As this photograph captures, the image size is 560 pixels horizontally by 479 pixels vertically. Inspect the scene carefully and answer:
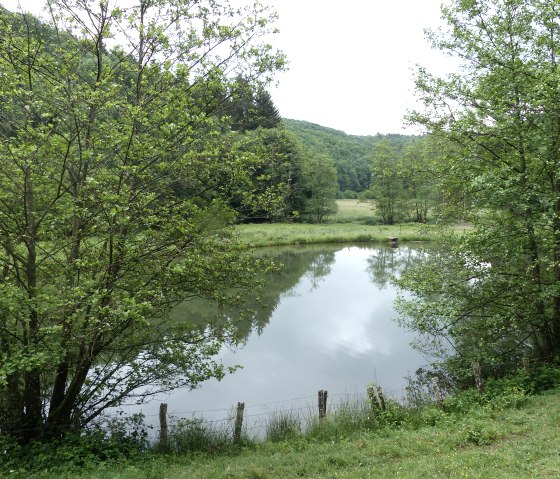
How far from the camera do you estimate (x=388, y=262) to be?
3700 cm

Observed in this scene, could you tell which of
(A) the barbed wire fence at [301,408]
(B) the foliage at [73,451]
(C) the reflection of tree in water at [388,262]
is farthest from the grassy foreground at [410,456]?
(C) the reflection of tree in water at [388,262]

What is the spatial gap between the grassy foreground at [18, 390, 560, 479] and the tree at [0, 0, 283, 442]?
184 cm

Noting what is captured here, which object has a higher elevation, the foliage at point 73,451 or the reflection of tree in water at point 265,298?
the reflection of tree in water at point 265,298

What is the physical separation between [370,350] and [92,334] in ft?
40.5

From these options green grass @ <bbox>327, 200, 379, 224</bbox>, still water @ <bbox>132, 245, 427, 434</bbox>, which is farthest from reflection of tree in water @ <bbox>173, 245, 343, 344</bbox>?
green grass @ <bbox>327, 200, 379, 224</bbox>

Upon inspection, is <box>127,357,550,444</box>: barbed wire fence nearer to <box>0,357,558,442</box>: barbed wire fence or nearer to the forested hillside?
<box>0,357,558,442</box>: barbed wire fence

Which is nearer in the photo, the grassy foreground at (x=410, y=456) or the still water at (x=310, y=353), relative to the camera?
the grassy foreground at (x=410, y=456)

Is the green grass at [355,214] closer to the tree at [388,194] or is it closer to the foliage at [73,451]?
the tree at [388,194]

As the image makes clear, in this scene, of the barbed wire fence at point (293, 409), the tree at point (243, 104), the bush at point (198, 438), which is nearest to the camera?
the tree at point (243, 104)

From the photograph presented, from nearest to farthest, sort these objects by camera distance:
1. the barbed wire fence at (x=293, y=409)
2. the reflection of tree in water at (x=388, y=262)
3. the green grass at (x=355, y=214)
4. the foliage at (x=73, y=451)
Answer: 1. the foliage at (x=73, y=451)
2. the barbed wire fence at (x=293, y=409)
3. the reflection of tree in water at (x=388, y=262)
4. the green grass at (x=355, y=214)

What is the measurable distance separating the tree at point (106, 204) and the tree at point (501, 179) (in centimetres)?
592

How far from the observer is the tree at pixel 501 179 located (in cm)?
997

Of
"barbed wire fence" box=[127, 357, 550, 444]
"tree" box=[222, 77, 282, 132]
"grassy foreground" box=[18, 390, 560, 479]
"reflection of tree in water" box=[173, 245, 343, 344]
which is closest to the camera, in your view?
"grassy foreground" box=[18, 390, 560, 479]

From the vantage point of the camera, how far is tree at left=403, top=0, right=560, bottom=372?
9969 millimetres
